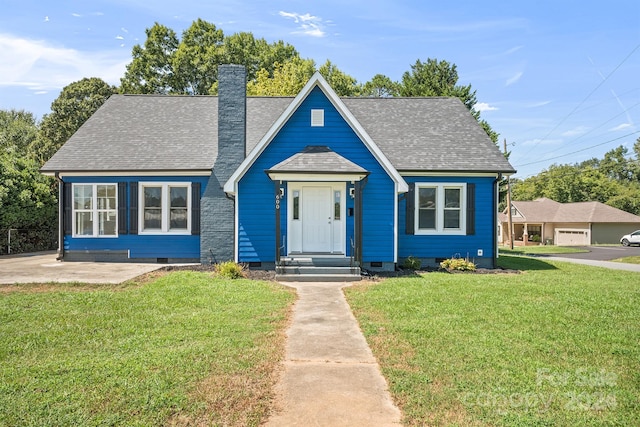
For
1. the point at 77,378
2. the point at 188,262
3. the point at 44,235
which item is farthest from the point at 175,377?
the point at 44,235

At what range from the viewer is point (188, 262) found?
47.6 feet

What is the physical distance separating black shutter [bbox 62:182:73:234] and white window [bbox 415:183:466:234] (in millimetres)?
12166

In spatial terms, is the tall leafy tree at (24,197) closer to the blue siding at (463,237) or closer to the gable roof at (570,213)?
the blue siding at (463,237)

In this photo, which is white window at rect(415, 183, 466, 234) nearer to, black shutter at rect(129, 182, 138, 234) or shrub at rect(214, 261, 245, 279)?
shrub at rect(214, 261, 245, 279)

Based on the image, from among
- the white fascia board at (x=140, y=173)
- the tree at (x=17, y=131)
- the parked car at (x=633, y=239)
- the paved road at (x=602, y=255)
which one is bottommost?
the paved road at (x=602, y=255)

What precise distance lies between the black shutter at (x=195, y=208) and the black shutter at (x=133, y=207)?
6.47 ft

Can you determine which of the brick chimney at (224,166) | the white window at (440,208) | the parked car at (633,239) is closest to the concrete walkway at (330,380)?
the brick chimney at (224,166)

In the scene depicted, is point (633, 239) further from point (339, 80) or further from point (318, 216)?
point (318, 216)

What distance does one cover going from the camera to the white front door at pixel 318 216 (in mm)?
12750

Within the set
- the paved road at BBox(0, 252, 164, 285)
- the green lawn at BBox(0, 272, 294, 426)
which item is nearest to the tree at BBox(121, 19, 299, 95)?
the paved road at BBox(0, 252, 164, 285)

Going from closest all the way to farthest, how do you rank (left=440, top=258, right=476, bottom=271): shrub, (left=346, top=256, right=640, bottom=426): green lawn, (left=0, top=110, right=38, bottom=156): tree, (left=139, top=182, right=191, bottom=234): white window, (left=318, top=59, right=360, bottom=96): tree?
(left=346, top=256, right=640, bottom=426): green lawn, (left=440, top=258, right=476, bottom=271): shrub, (left=139, top=182, right=191, bottom=234): white window, (left=318, top=59, right=360, bottom=96): tree, (left=0, top=110, right=38, bottom=156): tree

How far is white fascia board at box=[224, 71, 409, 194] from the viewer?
1236 cm

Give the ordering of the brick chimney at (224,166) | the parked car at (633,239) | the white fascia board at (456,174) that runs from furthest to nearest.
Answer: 1. the parked car at (633,239)
2. the white fascia board at (456,174)
3. the brick chimney at (224,166)

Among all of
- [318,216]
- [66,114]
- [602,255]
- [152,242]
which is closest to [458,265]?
[318,216]
